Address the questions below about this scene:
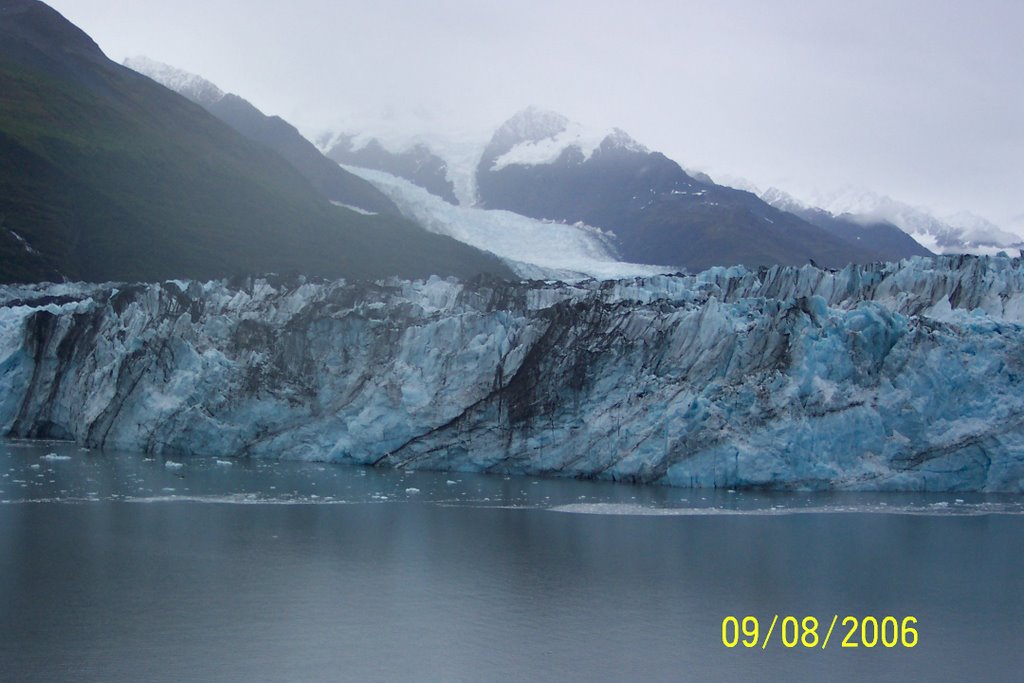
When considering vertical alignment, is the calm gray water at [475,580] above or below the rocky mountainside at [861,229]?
below

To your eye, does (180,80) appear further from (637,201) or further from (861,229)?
(861,229)

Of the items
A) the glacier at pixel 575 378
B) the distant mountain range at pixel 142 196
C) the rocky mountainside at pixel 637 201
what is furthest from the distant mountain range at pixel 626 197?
the glacier at pixel 575 378

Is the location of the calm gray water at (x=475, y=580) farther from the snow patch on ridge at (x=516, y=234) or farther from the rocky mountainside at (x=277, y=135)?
the rocky mountainside at (x=277, y=135)

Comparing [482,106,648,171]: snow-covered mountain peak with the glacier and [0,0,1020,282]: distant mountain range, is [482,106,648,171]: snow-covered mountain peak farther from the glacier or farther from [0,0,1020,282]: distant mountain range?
the glacier

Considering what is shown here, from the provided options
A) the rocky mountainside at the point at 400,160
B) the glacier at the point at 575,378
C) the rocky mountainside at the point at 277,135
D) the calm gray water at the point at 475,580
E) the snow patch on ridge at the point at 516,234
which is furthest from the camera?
the rocky mountainside at the point at 400,160

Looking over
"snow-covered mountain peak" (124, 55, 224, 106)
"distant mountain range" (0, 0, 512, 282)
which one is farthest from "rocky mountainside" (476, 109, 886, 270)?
"snow-covered mountain peak" (124, 55, 224, 106)

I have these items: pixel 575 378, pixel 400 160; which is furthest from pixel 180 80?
pixel 575 378

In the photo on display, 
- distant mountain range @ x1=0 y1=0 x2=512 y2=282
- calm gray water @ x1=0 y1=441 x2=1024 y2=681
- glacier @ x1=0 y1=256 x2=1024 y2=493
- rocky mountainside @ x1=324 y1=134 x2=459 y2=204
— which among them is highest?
rocky mountainside @ x1=324 y1=134 x2=459 y2=204
